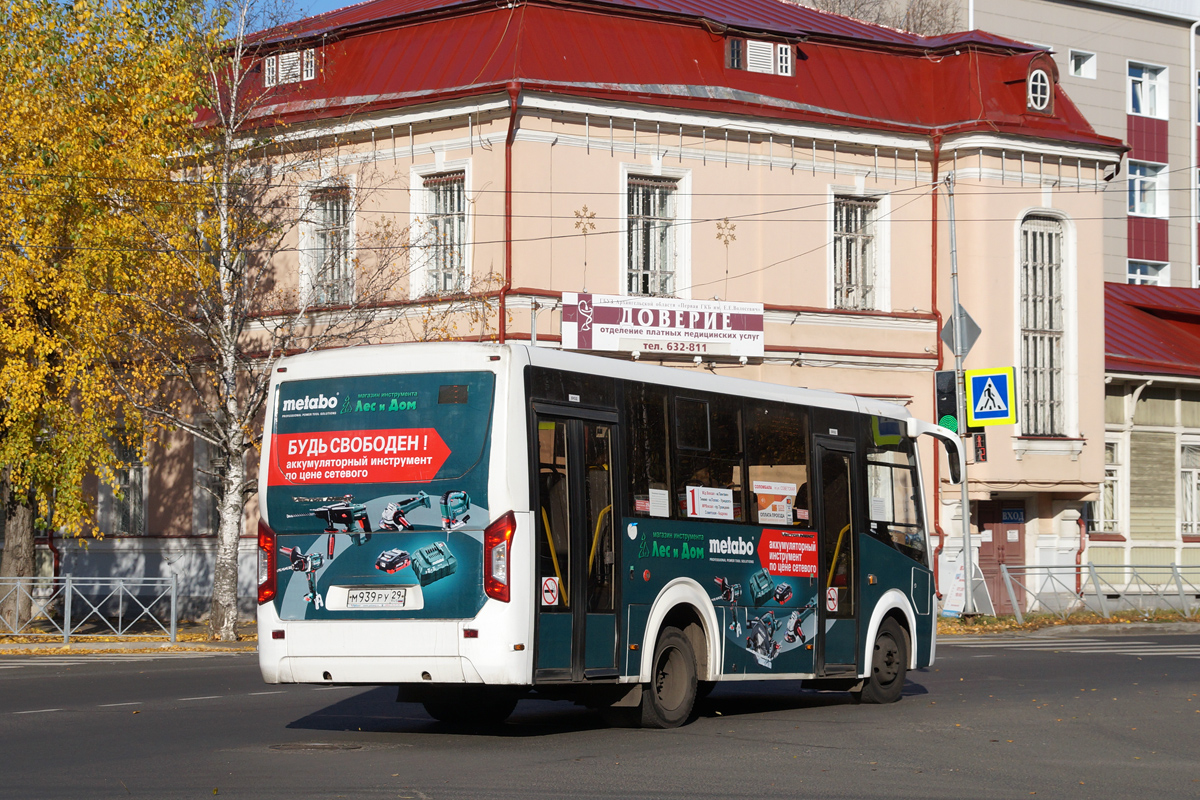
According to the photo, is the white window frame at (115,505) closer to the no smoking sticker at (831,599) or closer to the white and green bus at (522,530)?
the white and green bus at (522,530)

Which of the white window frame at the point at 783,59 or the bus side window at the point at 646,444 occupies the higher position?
the white window frame at the point at 783,59

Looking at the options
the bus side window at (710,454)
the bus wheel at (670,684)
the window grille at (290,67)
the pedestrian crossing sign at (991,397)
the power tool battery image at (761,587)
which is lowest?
the bus wheel at (670,684)

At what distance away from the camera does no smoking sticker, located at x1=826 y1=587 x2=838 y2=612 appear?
14.1 m

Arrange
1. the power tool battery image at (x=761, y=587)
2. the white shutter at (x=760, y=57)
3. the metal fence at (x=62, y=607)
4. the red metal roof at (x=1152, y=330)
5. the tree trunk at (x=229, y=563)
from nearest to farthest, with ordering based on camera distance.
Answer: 1. the power tool battery image at (x=761, y=587)
2. the metal fence at (x=62, y=607)
3. the tree trunk at (x=229, y=563)
4. the white shutter at (x=760, y=57)
5. the red metal roof at (x=1152, y=330)

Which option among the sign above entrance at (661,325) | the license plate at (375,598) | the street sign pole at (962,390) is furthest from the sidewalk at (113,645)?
the street sign pole at (962,390)

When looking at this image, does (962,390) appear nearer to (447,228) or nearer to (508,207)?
(508,207)

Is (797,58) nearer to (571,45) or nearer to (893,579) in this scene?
(571,45)

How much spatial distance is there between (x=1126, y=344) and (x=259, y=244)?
2025 cm

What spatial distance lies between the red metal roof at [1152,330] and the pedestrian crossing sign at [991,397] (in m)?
7.22

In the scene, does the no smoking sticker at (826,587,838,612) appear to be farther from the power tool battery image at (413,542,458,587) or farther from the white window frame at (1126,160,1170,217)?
the white window frame at (1126,160,1170,217)

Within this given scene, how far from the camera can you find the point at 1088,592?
99.2ft

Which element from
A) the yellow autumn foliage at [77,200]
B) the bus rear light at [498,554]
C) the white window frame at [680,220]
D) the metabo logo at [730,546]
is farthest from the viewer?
the white window frame at [680,220]

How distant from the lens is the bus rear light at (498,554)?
1074cm

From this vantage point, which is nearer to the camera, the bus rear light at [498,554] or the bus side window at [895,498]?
the bus rear light at [498,554]
